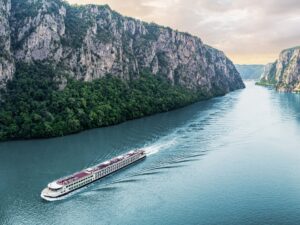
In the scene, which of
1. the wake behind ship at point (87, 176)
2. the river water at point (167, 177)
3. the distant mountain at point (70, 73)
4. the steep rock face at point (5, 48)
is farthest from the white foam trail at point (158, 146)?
the steep rock face at point (5, 48)

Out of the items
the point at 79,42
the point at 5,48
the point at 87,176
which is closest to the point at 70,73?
the point at 79,42

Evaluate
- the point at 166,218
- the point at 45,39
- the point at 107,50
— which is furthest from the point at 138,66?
the point at 166,218

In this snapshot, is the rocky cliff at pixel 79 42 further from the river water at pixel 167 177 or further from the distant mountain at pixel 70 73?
the river water at pixel 167 177

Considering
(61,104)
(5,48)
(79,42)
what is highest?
(79,42)

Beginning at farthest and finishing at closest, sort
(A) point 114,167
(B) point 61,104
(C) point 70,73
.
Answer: (C) point 70,73 → (B) point 61,104 → (A) point 114,167

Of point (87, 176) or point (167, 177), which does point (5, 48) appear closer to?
point (87, 176)

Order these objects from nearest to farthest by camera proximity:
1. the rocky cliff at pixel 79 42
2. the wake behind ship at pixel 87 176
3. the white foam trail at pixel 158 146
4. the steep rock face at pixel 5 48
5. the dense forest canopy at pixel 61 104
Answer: the wake behind ship at pixel 87 176, the white foam trail at pixel 158 146, the dense forest canopy at pixel 61 104, the steep rock face at pixel 5 48, the rocky cliff at pixel 79 42
